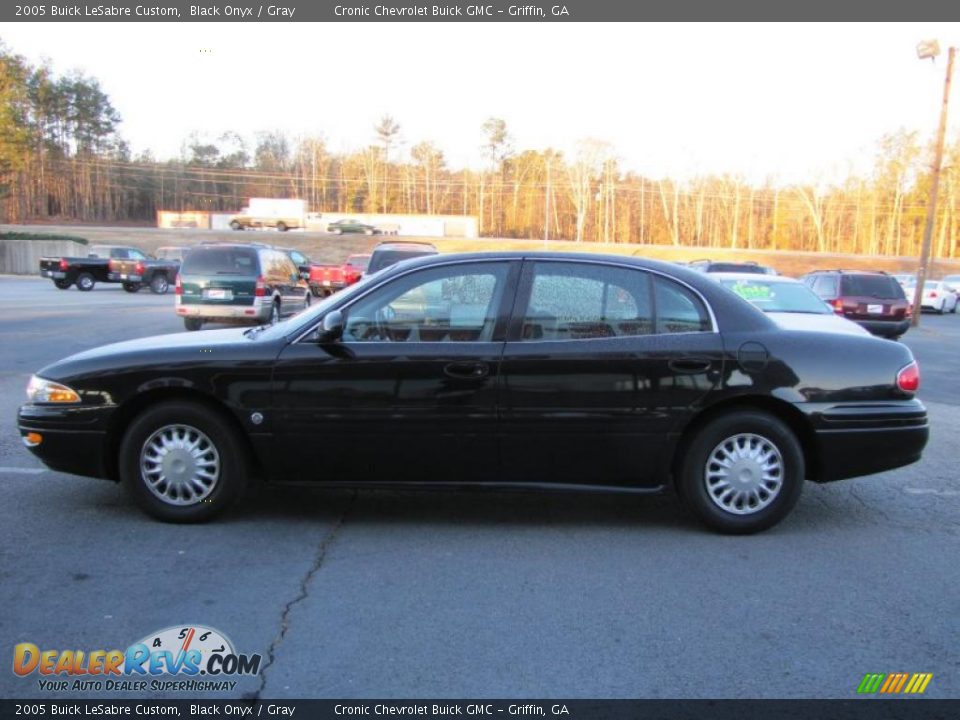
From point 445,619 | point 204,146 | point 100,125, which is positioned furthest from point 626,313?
point 204,146

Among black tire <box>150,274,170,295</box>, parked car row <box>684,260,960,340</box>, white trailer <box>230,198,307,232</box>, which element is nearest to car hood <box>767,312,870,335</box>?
parked car row <box>684,260,960,340</box>

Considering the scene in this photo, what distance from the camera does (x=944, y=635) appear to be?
3428mm

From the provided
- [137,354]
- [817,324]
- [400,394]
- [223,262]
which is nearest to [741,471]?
[817,324]

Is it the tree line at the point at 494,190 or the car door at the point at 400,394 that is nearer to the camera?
the car door at the point at 400,394

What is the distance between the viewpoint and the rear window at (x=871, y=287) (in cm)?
1686

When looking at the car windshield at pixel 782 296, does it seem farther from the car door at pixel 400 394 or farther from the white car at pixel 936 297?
the white car at pixel 936 297

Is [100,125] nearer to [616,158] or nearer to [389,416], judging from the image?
[616,158]

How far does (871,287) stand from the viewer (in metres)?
17.0

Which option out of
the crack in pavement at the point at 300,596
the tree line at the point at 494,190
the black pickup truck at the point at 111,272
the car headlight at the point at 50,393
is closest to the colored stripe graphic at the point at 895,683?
the crack in pavement at the point at 300,596

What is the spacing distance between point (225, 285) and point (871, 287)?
1351 centimetres

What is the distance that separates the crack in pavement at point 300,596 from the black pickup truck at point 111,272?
25813 millimetres

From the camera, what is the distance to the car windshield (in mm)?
9016
